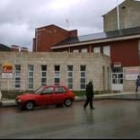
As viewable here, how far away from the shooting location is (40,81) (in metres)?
42.1

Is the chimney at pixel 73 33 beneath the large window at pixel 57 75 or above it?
above

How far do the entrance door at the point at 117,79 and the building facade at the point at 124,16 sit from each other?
14210 mm

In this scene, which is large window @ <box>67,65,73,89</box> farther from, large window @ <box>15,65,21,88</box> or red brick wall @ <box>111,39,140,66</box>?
red brick wall @ <box>111,39,140,66</box>

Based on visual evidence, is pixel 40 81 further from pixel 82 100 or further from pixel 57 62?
pixel 82 100

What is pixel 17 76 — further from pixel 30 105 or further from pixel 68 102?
pixel 30 105

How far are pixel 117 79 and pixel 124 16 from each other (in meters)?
17.3

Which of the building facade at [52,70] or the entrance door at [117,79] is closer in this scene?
the building facade at [52,70]

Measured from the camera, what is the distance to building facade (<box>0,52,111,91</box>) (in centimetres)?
4181

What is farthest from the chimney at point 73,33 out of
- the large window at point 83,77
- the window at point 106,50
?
the large window at point 83,77

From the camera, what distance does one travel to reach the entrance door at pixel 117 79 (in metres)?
47.2

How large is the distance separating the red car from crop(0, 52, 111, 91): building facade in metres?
16.1

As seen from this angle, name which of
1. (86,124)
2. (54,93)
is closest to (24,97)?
(54,93)

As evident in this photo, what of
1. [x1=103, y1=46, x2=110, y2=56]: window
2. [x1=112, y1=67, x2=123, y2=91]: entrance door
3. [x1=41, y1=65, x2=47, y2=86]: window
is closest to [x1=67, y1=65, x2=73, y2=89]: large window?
[x1=41, y1=65, x2=47, y2=86]: window

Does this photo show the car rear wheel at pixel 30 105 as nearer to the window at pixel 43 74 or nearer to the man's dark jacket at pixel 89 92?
the man's dark jacket at pixel 89 92
